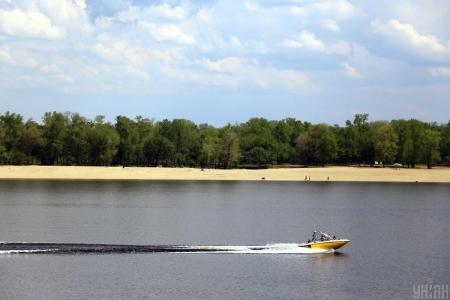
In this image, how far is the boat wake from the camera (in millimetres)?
64438

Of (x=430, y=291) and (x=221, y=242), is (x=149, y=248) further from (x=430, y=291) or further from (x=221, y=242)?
(x=430, y=291)

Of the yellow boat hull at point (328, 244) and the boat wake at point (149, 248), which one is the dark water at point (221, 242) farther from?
the boat wake at point (149, 248)

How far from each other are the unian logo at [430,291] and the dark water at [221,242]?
2.69 feet

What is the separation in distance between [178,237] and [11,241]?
56.0 ft

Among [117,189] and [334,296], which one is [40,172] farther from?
[334,296]

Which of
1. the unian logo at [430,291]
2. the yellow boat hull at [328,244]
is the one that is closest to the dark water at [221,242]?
the unian logo at [430,291]

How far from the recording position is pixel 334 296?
50.5m

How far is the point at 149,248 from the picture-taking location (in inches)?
2611

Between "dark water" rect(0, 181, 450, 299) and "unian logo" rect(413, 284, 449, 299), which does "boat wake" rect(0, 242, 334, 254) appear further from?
"unian logo" rect(413, 284, 449, 299)

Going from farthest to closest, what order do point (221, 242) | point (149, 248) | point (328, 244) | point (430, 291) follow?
point (221, 242) → point (328, 244) → point (149, 248) → point (430, 291)

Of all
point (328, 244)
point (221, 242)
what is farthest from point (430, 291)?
point (221, 242)

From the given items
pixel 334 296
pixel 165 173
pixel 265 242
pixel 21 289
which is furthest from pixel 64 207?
pixel 165 173

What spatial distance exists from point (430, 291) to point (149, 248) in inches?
1036

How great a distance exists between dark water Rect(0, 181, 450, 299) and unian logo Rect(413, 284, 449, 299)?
0.82m
